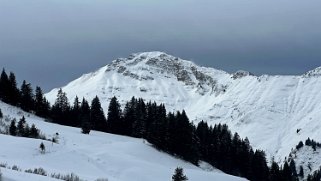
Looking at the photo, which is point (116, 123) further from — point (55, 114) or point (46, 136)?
point (46, 136)

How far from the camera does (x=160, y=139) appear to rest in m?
80.6

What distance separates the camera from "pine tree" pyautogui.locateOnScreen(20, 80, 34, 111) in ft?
314

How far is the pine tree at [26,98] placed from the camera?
9581 cm

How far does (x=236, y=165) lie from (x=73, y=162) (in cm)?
5961

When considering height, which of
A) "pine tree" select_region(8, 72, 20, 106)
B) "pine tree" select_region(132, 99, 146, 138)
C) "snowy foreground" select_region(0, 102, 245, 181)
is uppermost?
"pine tree" select_region(8, 72, 20, 106)

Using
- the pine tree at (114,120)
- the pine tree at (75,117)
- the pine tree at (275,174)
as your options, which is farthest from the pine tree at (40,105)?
the pine tree at (275,174)

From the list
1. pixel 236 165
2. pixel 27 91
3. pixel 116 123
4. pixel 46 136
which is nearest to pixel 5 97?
pixel 27 91

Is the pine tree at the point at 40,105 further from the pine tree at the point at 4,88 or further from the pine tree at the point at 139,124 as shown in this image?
Result: the pine tree at the point at 139,124

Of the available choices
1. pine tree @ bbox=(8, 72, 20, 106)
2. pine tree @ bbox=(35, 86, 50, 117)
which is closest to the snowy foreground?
pine tree @ bbox=(8, 72, 20, 106)

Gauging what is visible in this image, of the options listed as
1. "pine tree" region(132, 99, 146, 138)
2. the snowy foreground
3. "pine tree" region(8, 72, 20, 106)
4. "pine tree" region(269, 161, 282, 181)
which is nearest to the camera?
the snowy foreground

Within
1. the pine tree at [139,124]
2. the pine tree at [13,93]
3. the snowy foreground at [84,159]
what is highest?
the pine tree at [13,93]

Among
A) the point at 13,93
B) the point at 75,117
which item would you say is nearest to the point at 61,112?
the point at 75,117

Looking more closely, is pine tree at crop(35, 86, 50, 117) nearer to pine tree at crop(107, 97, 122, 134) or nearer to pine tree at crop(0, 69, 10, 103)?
pine tree at crop(0, 69, 10, 103)

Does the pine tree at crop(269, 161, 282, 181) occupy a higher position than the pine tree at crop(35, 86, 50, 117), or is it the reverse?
the pine tree at crop(35, 86, 50, 117)
